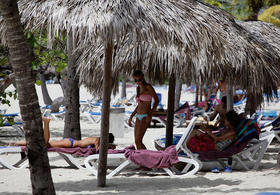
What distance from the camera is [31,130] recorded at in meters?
4.02

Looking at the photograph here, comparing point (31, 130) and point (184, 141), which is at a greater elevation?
point (31, 130)

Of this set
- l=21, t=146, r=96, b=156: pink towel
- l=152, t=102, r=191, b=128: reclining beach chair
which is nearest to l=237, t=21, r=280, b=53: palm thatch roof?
l=21, t=146, r=96, b=156: pink towel

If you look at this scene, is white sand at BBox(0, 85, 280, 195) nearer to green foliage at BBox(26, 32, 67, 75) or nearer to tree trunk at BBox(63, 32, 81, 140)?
green foliage at BBox(26, 32, 67, 75)

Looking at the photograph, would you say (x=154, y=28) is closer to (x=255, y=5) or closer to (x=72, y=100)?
(x=72, y=100)

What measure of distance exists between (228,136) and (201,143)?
19.6 inches

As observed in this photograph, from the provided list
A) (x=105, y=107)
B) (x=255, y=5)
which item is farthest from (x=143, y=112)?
(x=255, y=5)

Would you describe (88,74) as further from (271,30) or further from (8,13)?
(271,30)

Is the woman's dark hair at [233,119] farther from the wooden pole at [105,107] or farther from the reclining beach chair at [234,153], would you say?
the wooden pole at [105,107]

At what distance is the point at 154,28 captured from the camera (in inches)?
189

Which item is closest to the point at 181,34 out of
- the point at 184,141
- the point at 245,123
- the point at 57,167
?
the point at 184,141

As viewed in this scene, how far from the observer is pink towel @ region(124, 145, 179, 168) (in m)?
5.86

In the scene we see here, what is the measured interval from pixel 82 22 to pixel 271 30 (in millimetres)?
5689

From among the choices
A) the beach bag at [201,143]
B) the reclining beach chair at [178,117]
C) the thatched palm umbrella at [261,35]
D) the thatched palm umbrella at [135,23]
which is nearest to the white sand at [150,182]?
the beach bag at [201,143]

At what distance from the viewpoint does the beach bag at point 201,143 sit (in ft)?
21.8
